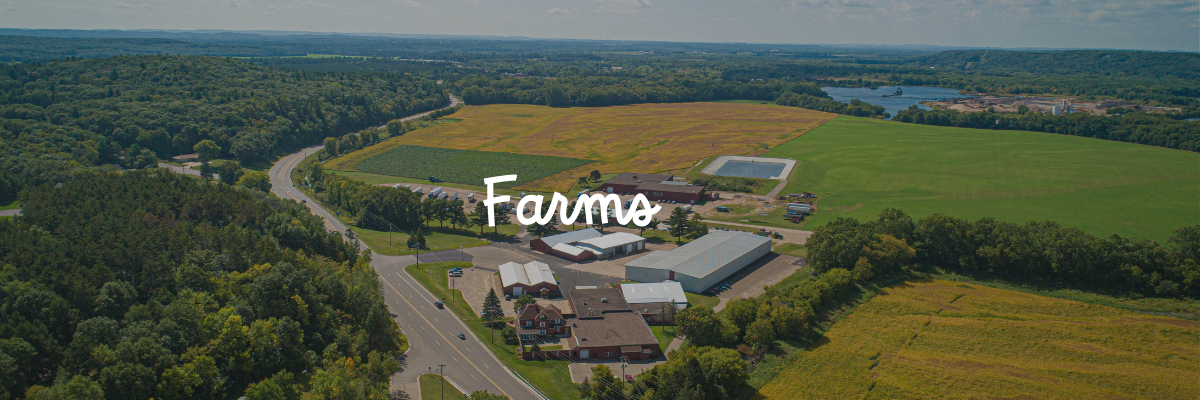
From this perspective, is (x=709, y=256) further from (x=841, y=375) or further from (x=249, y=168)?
(x=249, y=168)

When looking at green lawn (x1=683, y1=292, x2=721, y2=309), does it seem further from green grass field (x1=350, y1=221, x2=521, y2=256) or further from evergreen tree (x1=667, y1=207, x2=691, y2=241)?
green grass field (x1=350, y1=221, x2=521, y2=256)

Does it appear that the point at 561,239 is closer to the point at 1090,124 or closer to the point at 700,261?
the point at 700,261

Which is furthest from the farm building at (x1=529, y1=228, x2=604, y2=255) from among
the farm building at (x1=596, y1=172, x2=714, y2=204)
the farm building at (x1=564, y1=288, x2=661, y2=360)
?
the farm building at (x1=596, y1=172, x2=714, y2=204)

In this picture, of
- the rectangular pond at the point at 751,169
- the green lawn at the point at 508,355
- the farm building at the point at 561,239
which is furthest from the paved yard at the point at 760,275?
the rectangular pond at the point at 751,169

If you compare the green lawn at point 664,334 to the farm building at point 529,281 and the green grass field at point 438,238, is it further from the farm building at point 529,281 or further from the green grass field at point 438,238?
the green grass field at point 438,238

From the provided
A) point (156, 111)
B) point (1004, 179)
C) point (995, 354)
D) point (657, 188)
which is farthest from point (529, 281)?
point (156, 111)

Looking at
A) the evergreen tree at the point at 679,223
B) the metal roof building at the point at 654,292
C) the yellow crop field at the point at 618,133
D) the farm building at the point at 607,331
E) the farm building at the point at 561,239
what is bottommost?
the farm building at the point at 607,331

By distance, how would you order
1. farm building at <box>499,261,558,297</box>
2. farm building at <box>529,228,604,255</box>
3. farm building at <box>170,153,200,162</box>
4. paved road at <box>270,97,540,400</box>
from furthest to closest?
farm building at <box>170,153,200,162</box> < farm building at <box>529,228,604,255</box> < farm building at <box>499,261,558,297</box> < paved road at <box>270,97,540,400</box>
